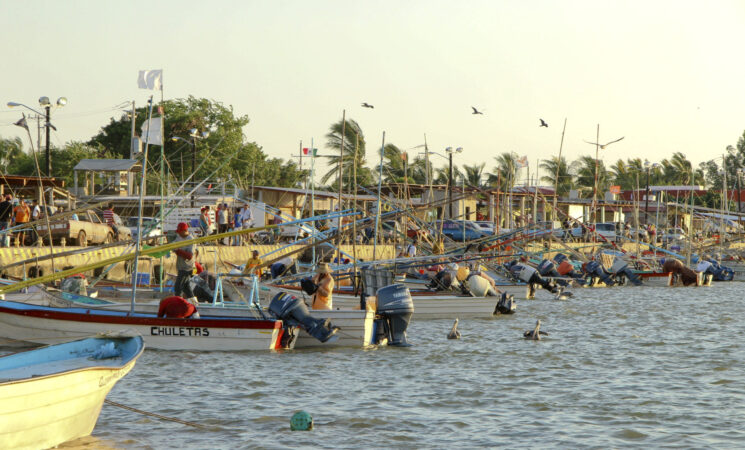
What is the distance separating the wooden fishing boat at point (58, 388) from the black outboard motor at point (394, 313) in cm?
760

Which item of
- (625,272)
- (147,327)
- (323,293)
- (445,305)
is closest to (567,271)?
(625,272)

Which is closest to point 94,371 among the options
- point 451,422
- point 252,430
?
point 252,430

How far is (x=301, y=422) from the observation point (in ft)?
39.1

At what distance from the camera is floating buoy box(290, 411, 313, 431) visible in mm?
11922

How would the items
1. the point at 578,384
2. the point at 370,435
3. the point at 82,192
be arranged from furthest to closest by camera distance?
the point at 82,192 < the point at 578,384 < the point at 370,435

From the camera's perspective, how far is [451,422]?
41.2ft

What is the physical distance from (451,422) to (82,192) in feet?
146

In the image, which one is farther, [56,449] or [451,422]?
[451,422]

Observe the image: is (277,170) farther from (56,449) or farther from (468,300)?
(56,449)

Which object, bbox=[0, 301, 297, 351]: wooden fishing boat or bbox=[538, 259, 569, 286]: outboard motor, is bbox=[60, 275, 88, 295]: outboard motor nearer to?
bbox=[0, 301, 297, 351]: wooden fishing boat

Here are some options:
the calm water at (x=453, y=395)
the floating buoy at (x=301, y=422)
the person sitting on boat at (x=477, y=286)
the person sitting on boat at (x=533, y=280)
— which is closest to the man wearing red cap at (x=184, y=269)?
the calm water at (x=453, y=395)

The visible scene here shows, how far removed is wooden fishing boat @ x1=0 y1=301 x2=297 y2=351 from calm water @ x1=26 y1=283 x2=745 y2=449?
280mm

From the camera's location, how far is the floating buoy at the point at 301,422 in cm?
1192

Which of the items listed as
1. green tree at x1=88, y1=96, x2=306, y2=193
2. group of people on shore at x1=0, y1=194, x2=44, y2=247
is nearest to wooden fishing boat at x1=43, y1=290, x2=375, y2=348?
group of people on shore at x1=0, y1=194, x2=44, y2=247
